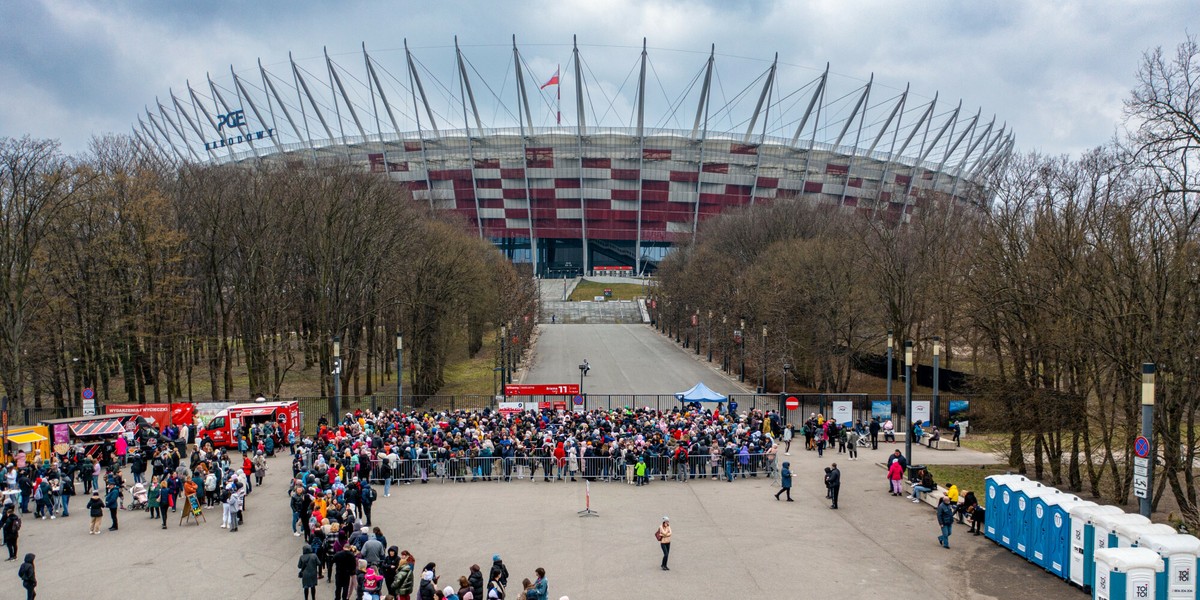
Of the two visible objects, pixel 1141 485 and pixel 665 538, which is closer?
pixel 1141 485

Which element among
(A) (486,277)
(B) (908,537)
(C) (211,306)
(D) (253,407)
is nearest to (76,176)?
(C) (211,306)

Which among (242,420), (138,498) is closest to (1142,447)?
(138,498)

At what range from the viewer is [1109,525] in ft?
46.8

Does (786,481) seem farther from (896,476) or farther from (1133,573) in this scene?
(1133,573)

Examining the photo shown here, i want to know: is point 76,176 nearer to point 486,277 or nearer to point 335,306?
point 335,306

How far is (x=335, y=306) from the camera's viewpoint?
132 ft

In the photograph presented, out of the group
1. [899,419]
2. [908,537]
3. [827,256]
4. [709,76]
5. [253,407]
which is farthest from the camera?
[709,76]

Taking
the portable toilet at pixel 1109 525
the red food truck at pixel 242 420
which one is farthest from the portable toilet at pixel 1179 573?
the red food truck at pixel 242 420

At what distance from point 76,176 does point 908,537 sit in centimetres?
3739

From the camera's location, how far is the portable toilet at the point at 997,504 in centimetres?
1762

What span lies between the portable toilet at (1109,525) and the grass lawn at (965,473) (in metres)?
9.34

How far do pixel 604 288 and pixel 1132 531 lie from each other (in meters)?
109

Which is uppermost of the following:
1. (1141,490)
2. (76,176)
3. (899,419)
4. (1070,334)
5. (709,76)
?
(709,76)

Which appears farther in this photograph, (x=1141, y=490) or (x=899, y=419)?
(x=899, y=419)
